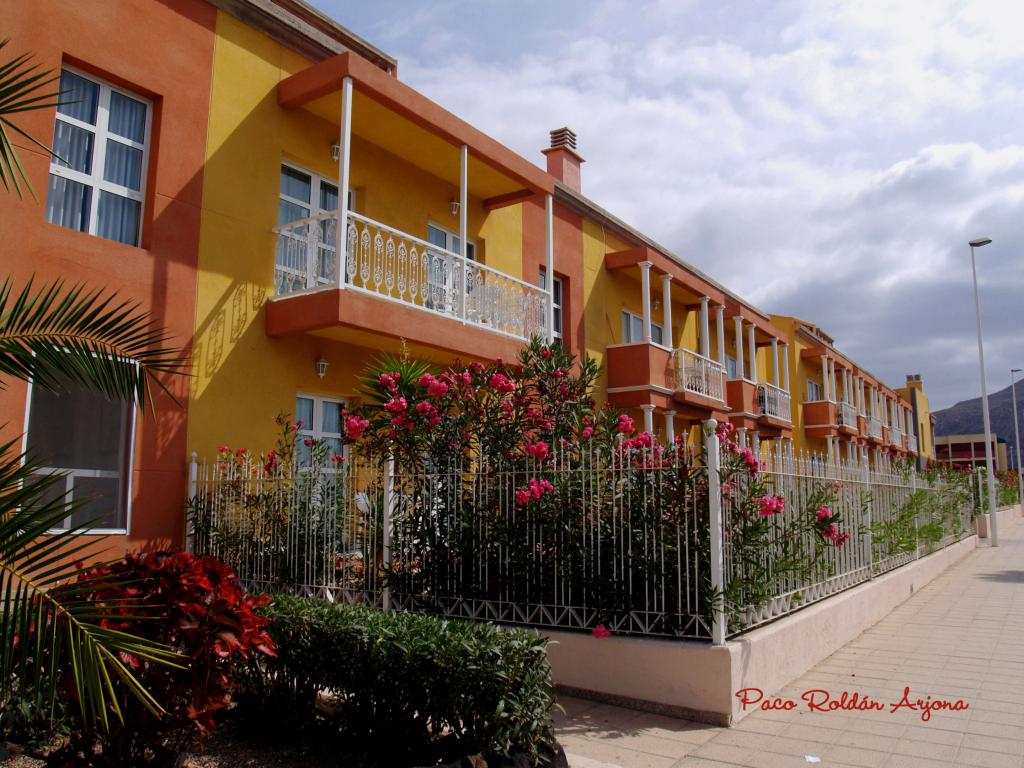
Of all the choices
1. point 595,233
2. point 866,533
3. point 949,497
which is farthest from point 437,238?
point 949,497

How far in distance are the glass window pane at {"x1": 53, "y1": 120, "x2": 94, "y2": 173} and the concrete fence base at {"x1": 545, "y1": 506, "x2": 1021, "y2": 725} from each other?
6.97 meters

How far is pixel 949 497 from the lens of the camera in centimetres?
1925

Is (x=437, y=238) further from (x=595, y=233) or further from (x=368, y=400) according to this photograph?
(x=595, y=233)

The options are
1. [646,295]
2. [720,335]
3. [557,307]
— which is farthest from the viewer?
[720,335]

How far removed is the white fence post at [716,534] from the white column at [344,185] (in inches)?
205

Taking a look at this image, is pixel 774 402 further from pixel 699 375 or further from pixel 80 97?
pixel 80 97

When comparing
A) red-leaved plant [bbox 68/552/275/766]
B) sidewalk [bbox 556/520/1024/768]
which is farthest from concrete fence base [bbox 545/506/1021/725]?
red-leaved plant [bbox 68/552/275/766]

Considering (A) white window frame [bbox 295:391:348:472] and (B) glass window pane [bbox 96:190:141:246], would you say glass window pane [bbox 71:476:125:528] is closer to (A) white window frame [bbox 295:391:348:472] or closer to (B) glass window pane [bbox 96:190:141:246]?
(A) white window frame [bbox 295:391:348:472]

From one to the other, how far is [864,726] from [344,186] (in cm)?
787

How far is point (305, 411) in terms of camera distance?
10.7 meters

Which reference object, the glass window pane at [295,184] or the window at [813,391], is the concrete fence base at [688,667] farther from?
the window at [813,391]

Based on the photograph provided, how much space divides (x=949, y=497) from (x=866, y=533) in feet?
33.7

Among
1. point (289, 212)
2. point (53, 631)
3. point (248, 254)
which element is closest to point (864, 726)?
point (53, 631)

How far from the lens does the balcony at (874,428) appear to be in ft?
119
